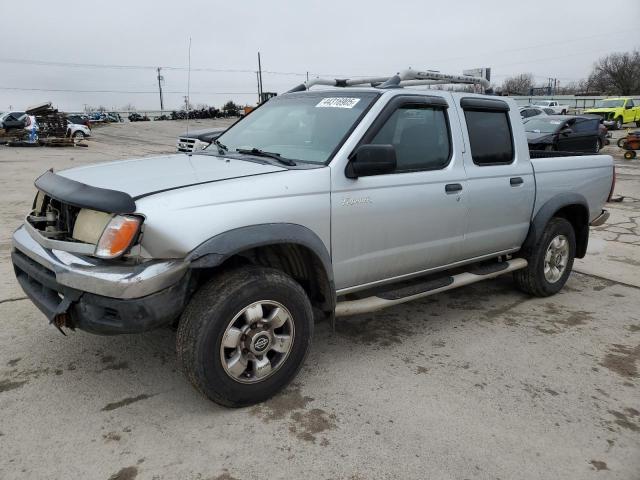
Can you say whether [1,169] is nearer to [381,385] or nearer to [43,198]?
[43,198]

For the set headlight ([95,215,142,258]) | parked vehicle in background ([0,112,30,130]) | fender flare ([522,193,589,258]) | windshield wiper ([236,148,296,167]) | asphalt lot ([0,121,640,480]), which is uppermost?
parked vehicle in background ([0,112,30,130])

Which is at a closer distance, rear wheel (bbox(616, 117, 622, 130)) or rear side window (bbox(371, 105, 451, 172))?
rear side window (bbox(371, 105, 451, 172))

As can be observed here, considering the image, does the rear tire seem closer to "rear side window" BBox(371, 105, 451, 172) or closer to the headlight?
"rear side window" BBox(371, 105, 451, 172)

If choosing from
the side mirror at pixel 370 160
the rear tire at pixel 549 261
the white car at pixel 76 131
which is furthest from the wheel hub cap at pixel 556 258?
the white car at pixel 76 131

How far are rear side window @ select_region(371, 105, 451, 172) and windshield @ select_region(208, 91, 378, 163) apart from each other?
0.78ft

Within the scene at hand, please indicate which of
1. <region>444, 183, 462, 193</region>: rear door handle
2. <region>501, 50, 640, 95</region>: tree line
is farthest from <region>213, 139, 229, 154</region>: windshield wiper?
<region>501, 50, 640, 95</region>: tree line

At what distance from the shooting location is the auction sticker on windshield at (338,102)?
3613 mm

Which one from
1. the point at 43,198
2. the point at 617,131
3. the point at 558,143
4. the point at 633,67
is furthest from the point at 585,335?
the point at 633,67

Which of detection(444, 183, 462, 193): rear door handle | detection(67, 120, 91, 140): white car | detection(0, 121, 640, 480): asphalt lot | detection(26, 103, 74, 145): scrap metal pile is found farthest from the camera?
detection(67, 120, 91, 140): white car

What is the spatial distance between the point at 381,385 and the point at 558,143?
49.6ft

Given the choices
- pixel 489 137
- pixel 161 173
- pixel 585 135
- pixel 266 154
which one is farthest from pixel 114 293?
pixel 585 135

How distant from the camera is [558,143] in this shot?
16.1 metres

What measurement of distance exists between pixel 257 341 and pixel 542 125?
1649cm

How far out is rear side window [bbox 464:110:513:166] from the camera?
4.12 metres
